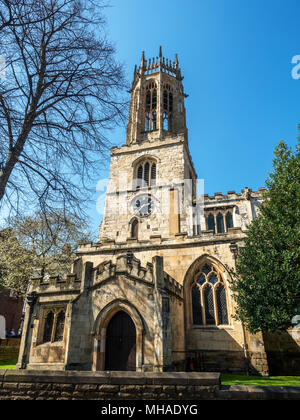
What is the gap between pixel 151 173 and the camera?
29.1 metres

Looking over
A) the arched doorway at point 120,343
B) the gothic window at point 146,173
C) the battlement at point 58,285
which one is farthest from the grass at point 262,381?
the gothic window at point 146,173

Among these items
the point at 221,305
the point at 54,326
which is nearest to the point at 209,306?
the point at 221,305

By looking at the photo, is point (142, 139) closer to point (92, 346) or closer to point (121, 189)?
point (121, 189)

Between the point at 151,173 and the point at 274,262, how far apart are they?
18637mm

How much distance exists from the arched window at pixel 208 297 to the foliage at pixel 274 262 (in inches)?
82.3

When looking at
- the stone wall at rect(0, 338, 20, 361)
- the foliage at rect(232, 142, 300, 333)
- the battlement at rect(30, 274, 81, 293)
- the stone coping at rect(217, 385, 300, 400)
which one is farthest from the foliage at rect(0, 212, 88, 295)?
the stone coping at rect(217, 385, 300, 400)

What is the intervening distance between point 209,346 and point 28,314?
10075 millimetres

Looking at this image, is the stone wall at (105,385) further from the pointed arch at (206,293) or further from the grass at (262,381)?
the pointed arch at (206,293)

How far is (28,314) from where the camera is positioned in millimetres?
14680

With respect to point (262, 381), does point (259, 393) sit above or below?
above

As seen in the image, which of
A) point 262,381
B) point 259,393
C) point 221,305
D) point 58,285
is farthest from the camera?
point 221,305

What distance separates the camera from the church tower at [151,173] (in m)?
25.7

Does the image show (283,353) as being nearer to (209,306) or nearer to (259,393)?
(209,306)
